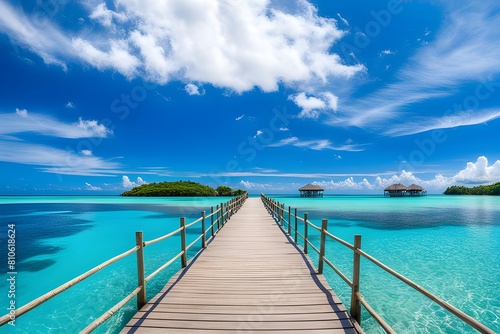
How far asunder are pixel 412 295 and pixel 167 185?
108m

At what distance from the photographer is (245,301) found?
4051 mm

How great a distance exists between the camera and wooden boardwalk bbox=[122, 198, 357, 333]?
3354mm

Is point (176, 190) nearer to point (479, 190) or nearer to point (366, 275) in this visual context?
point (366, 275)

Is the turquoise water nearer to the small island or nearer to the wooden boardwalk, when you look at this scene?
the wooden boardwalk

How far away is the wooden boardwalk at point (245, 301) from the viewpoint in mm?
3354

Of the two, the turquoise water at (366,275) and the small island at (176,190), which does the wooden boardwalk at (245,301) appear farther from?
the small island at (176,190)

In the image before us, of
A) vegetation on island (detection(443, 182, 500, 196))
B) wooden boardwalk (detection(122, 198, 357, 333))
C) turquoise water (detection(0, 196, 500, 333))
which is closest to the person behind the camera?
wooden boardwalk (detection(122, 198, 357, 333))

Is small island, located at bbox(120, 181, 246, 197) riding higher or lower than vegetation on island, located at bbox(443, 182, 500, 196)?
higher

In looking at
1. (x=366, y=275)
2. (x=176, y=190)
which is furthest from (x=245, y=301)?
(x=176, y=190)

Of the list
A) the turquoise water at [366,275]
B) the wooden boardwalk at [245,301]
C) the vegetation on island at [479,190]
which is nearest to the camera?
the wooden boardwalk at [245,301]

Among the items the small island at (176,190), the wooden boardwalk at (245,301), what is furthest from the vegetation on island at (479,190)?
the wooden boardwalk at (245,301)

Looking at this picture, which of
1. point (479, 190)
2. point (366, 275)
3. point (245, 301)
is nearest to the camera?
point (245, 301)

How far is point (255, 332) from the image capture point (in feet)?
10.6

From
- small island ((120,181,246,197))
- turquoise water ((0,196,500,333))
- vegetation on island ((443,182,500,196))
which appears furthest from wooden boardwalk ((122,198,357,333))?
vegetation on island ((443,182,500,196))
